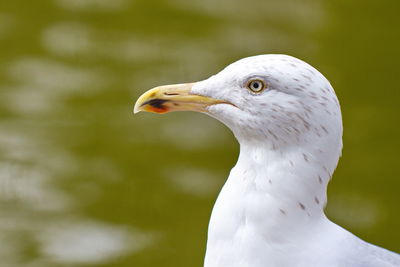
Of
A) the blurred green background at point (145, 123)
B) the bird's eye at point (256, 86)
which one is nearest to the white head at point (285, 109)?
the bird's eye at point (256, 86)

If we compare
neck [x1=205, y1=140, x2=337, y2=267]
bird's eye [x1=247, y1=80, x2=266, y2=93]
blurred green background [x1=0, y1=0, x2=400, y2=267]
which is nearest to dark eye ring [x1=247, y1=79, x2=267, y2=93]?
bird's eye [x1=247, y1=80, x2=266, y2=93]

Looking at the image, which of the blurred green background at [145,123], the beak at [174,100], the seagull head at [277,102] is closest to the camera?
the seagull head at [277,102]

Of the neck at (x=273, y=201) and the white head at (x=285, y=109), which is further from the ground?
the white head at (x=285, y=109)

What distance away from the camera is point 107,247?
3.59 m

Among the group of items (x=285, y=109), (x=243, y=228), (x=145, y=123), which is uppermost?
(x=145, y=123)

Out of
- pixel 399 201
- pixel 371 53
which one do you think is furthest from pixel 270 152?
pixel 371 53

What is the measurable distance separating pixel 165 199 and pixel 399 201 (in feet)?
3.14

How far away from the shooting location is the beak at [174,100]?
2014 mm

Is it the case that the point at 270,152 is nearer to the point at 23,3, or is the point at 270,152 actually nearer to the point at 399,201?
the point at 399,201

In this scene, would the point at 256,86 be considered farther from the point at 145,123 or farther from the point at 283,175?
the point at 145,123

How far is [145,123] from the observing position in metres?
4.32

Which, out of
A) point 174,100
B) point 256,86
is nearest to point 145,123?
point 174,100

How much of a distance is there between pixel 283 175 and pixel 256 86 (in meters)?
0.19

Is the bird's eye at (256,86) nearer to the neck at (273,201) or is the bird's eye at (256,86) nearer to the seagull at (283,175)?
the seagull at (283,175)
